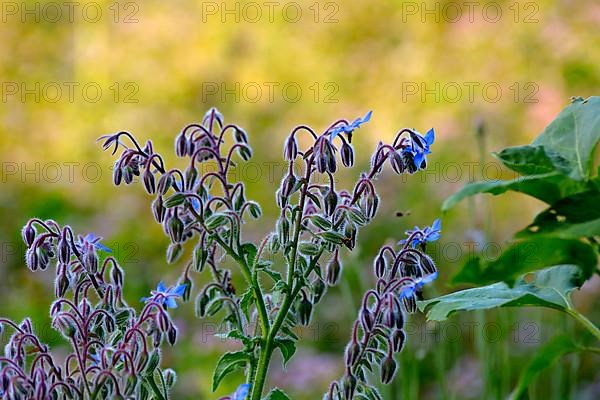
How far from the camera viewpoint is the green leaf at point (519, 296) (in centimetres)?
108

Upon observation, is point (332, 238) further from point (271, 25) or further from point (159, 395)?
point (271, 25)

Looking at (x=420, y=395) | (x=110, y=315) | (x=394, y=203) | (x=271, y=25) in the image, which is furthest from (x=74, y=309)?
(x=271, y=25)

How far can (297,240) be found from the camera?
107 cm

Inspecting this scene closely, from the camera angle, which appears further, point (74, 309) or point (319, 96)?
point (319, 96)

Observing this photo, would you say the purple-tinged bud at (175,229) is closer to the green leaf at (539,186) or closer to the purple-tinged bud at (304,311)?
the purple-tinged bud at (304,311)

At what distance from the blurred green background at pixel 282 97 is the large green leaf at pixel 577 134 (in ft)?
→ 5.83

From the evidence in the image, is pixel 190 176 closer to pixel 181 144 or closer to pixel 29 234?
pixel 181 144

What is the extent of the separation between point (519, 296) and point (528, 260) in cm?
13

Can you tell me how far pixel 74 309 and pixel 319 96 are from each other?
4.04 metres

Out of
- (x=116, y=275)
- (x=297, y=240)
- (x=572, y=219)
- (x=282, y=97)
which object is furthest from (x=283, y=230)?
(x=282, y=97)

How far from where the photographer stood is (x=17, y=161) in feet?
14.6

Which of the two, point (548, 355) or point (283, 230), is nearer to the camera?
point (283, 230)

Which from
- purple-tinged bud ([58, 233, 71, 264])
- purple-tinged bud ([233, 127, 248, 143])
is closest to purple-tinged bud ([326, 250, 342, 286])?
purple-tinged bud ([233, 127, 248, 143])

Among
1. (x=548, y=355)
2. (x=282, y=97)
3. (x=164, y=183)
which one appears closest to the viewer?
(x=164, y=183)
